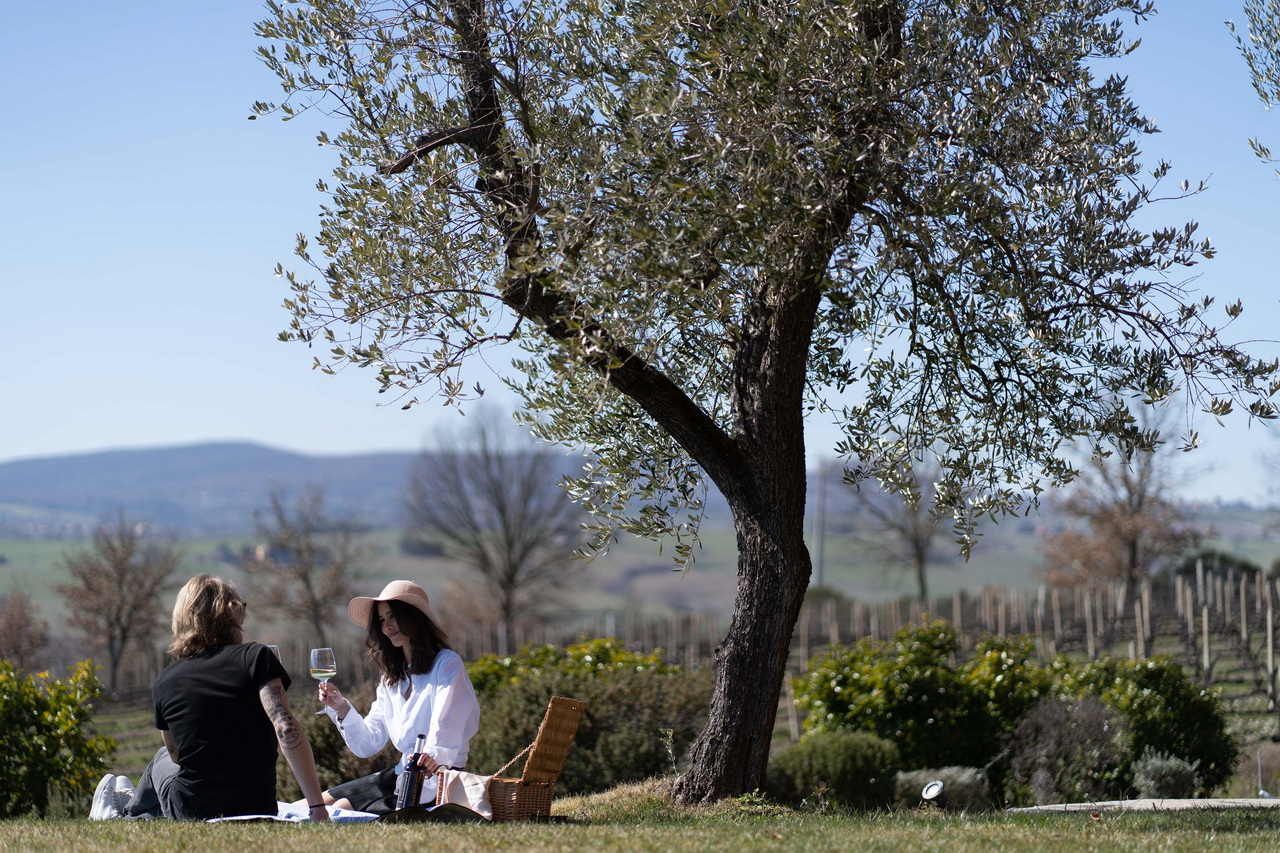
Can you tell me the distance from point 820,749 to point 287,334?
21.4ft

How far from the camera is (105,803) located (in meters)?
6.99

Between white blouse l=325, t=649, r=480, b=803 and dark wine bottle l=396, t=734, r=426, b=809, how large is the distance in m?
0.05

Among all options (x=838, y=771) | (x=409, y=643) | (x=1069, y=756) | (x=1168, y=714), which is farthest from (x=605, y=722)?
(x=1168, y=714)

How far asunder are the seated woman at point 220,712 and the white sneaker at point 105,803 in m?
1.07

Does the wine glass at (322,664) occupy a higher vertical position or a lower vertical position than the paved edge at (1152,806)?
higher

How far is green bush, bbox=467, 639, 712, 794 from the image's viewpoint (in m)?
10.5

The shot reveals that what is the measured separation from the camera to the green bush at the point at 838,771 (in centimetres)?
1066

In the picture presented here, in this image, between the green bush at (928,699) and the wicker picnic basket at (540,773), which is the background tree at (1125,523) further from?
the wicker picnic basket at (540,773)

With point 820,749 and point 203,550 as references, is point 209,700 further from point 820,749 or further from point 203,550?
point 203,550

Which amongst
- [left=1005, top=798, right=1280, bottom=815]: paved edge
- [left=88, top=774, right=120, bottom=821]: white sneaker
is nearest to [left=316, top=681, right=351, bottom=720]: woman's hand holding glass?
[left=88, top=774, right=120, bottom=821]: white sneaker

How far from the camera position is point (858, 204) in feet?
21.8

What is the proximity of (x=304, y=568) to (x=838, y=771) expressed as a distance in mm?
29842

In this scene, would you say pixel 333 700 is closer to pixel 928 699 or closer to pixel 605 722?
pixel 605 722

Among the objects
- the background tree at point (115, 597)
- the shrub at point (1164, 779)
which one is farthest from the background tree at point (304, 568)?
the shrub at point (1164, 779)
